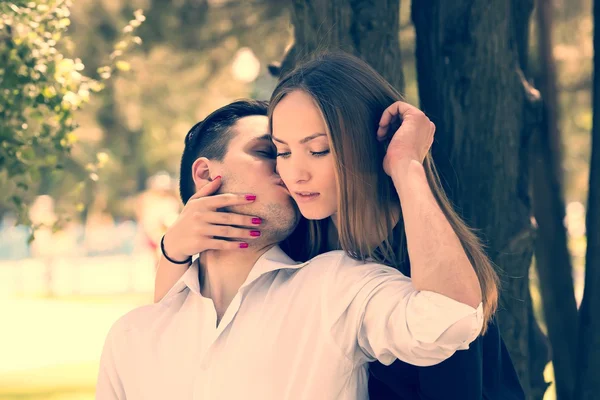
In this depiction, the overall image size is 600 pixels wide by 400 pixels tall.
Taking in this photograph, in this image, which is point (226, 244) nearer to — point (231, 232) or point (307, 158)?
point (231, 232)

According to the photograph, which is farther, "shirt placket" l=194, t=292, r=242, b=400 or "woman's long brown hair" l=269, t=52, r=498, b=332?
"shirt placket" l=194, t=292, r=242, b=400

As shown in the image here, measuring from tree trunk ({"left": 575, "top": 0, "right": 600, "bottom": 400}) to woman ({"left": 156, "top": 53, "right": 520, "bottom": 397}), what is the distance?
147cm

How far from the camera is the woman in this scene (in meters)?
2.85

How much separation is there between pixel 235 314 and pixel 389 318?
2.13ft

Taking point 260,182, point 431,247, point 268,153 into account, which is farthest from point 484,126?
point 431,247

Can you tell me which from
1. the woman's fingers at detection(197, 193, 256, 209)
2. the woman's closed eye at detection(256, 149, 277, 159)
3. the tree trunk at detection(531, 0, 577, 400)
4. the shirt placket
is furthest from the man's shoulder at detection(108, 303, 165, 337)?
the tree trunk at detection(531, 0, 577, 400)

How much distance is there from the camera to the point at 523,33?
4562mm

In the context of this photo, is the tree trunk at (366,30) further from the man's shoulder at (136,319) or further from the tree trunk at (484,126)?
the man's shoulder at (136,319)

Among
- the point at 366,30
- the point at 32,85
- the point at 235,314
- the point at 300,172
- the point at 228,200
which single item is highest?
the point at 366,30

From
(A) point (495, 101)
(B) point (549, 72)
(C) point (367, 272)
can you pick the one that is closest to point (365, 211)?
(C) point (367, 272)

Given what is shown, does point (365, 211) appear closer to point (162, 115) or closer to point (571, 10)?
point (571, 10)

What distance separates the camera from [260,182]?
3.16m

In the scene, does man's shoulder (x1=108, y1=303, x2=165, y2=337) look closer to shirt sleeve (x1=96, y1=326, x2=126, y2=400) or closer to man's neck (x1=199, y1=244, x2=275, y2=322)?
shirt sleeve (x1=96, y1=326, x2=126, y2=400)

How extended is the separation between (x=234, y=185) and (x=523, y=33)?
6.65ft
